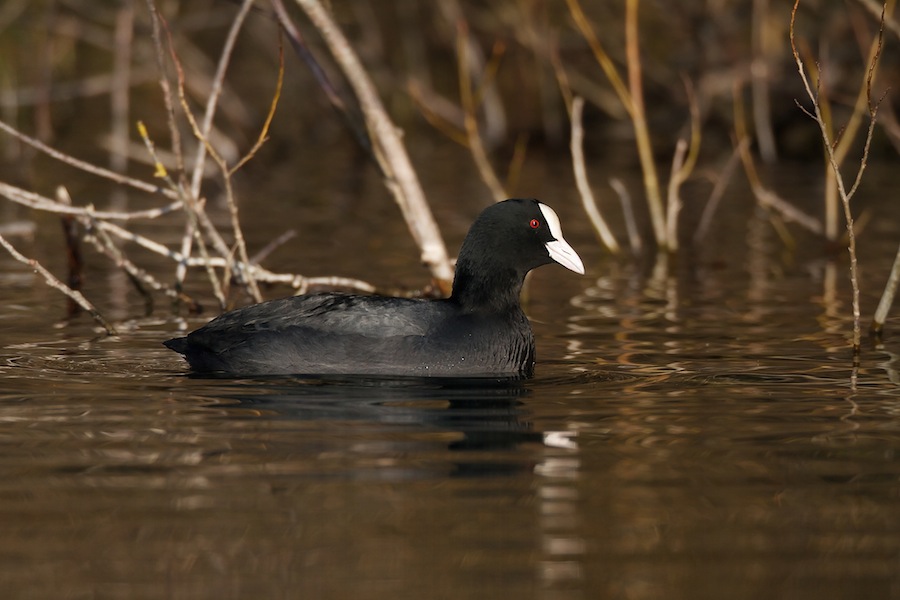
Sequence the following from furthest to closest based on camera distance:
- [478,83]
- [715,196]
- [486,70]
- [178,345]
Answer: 1. [478,83]
2. [486,70]
3. [715,196]
4. [178,345]

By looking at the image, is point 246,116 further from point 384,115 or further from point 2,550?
point 2,550

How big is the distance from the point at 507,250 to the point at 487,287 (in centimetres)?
21

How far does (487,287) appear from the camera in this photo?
7.34 m

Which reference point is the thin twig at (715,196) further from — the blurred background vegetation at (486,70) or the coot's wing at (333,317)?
the coot's wing at (333,317)

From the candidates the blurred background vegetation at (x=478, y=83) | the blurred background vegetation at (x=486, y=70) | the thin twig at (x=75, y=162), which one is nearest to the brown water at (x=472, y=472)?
the thin twig at (x=75, y=162)

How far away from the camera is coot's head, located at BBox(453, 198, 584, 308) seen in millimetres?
7363

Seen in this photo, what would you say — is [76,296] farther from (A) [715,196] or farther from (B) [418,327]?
(A) [715,196]

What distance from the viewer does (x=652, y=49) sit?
2502cm

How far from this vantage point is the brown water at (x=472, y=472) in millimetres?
4137

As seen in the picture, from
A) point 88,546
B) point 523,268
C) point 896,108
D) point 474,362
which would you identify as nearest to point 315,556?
point 88,546

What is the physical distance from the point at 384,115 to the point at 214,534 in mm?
5102

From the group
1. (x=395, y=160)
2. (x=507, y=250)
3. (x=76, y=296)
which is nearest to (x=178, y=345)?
(x=76, y=296)

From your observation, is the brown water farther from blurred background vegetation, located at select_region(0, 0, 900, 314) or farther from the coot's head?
blurred background vegetation, located at select_region(0, 0, 900, 314)

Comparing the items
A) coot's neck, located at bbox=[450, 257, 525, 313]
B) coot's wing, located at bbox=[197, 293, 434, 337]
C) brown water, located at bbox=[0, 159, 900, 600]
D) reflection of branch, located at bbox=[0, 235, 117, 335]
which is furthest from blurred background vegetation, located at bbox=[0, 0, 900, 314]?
coot's wing, located at bbox=[197, 293, 434, 337]
